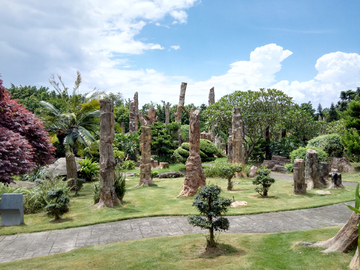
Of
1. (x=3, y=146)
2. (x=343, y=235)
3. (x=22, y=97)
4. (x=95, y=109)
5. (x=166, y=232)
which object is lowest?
(x=166, y=232)

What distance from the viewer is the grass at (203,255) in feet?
15.9

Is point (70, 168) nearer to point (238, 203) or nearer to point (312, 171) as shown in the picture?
point (238, 203)

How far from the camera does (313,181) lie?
40.3 ft

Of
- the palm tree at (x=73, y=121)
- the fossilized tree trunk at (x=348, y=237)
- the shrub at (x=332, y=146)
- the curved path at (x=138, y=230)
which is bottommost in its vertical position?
the curved path at (x=138, y=230)

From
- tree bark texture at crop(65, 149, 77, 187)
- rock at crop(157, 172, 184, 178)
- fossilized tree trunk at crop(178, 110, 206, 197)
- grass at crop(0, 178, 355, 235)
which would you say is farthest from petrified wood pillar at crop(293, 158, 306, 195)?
tree bark texture at crop(65, 149, 77, 187)

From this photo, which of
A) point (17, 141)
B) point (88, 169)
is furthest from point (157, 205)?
point (88, 169)

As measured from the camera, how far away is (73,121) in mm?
14188

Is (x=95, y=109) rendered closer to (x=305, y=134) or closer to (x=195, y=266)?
(x=195, y=266)

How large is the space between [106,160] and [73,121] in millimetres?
5265

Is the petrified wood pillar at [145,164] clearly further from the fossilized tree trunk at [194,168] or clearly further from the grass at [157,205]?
the fossilized tree trunk at [194,168]

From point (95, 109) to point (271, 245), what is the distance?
1106 centimetres

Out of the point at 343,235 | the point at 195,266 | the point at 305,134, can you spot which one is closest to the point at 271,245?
the point at 343,235

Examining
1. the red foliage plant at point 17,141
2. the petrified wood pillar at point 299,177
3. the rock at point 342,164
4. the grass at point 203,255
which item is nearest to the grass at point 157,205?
the petrified wood pillar at point 299,177

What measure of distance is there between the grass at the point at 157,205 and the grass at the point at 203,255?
93.1 inches
